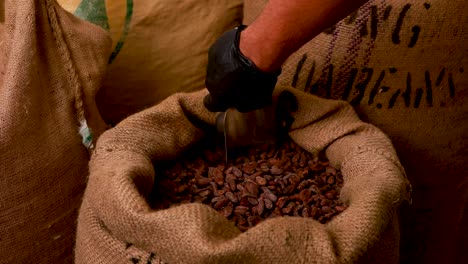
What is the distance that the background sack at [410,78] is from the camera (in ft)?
3.37

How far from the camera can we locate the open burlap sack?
678 mm

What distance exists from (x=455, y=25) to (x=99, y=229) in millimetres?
699

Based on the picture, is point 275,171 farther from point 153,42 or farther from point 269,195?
point 153,42

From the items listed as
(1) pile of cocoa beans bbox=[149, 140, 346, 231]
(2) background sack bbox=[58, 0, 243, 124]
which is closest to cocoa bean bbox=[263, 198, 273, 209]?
(1) pile of cocoa beans bbox=[149, 140, 346, 231]

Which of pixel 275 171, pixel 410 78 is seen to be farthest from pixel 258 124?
pixel 410 78

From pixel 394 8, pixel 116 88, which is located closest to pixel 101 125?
pixel 116 88

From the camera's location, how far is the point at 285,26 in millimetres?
757

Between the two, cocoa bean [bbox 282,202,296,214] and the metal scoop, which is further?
the metal scoop

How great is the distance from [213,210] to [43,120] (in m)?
0.41

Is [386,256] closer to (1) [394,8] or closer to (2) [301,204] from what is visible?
(2) [301,204]

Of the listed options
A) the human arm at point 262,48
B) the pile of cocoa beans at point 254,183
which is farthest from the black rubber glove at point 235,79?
the pile of cocoa beans at point 254,183

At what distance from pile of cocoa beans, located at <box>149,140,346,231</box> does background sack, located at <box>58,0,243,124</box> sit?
0.24 m

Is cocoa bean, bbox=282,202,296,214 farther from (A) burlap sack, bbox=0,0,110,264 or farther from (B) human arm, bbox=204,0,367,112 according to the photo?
(A) burlap sack, bbox=0,0,110,264

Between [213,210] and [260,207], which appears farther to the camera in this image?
[260,207]
